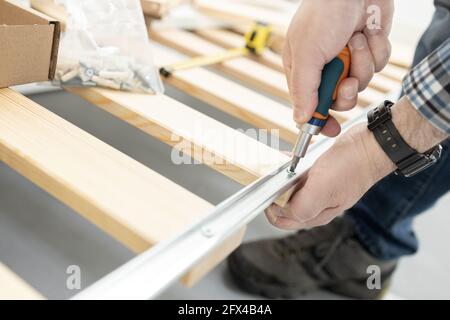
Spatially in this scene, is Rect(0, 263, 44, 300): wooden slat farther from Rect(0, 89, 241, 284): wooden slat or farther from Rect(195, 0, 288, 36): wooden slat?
Rect(195, 0, 288, 36): wooden slat

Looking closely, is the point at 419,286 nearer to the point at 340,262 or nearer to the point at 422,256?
the point at 422,256

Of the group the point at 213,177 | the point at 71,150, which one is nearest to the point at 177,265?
the point at 71,150

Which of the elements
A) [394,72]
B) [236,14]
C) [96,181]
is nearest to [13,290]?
[96,181]

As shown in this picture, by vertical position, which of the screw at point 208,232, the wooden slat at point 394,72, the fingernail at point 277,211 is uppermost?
the wooden slat at point 394,72

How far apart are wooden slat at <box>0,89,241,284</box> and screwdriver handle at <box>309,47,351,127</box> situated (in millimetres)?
194

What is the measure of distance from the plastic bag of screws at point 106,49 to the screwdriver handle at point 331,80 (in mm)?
284

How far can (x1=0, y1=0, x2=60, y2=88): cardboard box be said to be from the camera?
520mm

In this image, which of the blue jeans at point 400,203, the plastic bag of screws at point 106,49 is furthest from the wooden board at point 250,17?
the plastic bag of screws at point 106,49

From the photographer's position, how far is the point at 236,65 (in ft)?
3.16

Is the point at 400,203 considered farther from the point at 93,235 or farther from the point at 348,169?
the point at 93,235

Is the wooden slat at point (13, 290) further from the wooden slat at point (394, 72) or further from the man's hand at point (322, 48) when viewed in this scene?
the wooden slat at point (394, 72)

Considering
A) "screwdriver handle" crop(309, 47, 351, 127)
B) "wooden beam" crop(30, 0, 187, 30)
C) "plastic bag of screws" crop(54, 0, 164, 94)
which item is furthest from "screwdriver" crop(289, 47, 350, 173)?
"wooden beam" crop(30, 0, 187, 30)

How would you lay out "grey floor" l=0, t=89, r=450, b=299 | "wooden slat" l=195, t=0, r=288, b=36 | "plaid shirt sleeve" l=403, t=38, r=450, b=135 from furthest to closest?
"wooden slat" l=195, t=0, r=288, b=36, "grey floor" l=0, t=89, r=450, b=299, "plaid shirt sleeve" l=403, t=38, r=450, b=135

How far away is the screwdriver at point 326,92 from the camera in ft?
1.74
